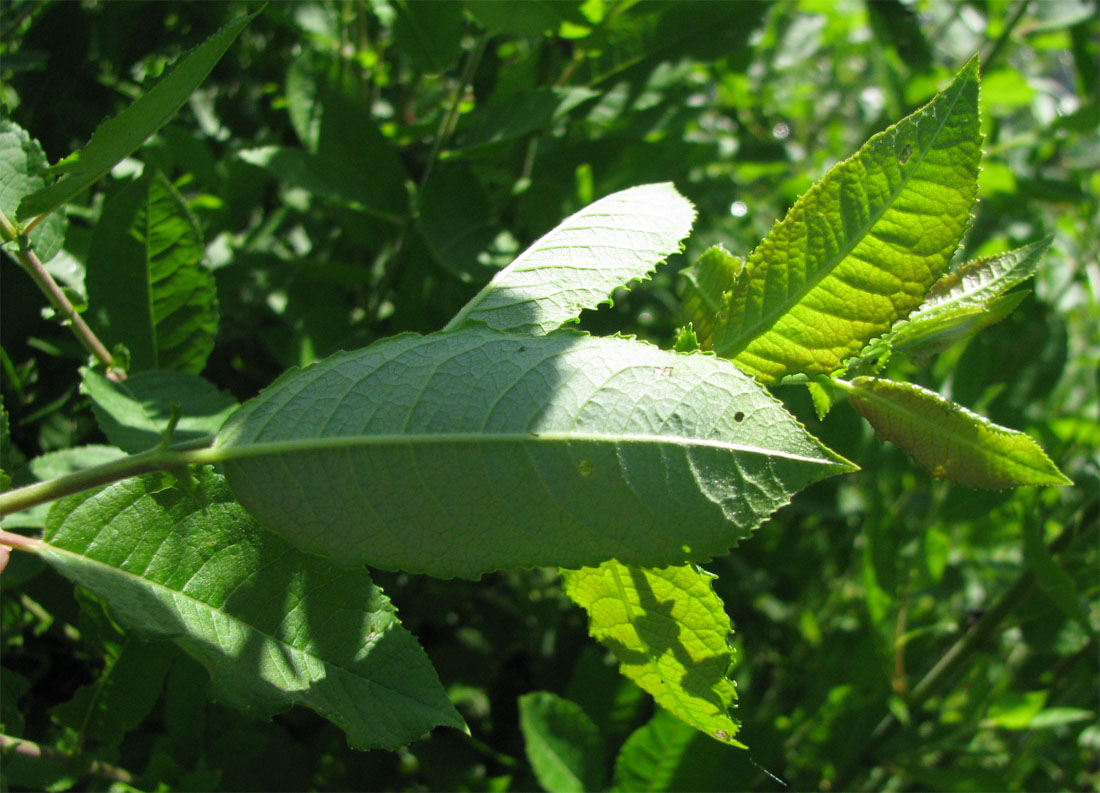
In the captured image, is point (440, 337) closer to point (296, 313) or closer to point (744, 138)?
point (296, 313)

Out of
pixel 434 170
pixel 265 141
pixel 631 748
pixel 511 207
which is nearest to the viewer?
pixel 631 748

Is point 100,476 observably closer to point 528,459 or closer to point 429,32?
point 528,459

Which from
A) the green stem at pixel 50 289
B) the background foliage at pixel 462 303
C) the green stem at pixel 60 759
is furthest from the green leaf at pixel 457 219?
the green stem at pixel 60 759

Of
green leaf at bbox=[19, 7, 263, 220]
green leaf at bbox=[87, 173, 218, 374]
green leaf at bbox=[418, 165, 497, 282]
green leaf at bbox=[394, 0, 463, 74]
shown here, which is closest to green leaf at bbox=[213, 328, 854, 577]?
green leaf at bbox=[19, 7, 263, 220]

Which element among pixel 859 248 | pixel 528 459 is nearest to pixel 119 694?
pixel 528 459

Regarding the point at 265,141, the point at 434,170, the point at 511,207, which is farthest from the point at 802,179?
the point at 265,141

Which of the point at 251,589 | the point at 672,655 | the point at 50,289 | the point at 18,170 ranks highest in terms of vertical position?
the point at 18,170
